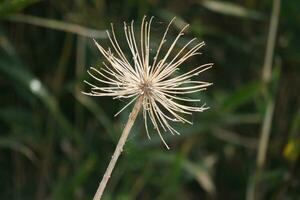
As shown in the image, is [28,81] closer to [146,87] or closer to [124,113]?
[124,113]


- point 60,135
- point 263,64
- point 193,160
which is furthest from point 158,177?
point 263,64

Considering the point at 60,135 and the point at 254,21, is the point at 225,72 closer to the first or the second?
the point at 254,21

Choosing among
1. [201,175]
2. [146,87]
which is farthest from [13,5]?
[201,175]

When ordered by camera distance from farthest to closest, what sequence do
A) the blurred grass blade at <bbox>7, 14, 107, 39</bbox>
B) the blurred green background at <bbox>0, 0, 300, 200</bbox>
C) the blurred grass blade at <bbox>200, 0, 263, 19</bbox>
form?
1. the blurred grass blade at <bbox>200, 0, 263, 19</bbox>
2. the blurred green background at <bbox>0, 0, 300, 200</bbox>
3. the blurred grass blade at <bbox>7, 14, 107, 39</bbox>

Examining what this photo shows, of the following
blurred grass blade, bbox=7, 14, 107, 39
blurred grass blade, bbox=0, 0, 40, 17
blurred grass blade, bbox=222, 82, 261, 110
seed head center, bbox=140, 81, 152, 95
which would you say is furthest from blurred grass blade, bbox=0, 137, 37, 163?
seed head center, bbox=140, 81, 152, 95

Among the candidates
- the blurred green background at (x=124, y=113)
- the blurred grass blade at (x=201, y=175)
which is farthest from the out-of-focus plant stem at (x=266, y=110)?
the blurred grass blade at (x=201, y=175)

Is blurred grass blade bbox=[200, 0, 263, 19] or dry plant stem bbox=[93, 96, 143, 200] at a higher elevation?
blurred grass blade bbox=[200, 0, 263, 19]

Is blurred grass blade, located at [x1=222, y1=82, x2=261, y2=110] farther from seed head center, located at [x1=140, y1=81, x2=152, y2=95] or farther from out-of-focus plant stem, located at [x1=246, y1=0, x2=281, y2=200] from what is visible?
seed head center, located at [x1=140, y1=81, x2=152, y2=95]

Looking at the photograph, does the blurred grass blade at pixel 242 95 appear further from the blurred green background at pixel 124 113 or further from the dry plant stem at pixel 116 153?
the dry plant stem at pixel 116 153
